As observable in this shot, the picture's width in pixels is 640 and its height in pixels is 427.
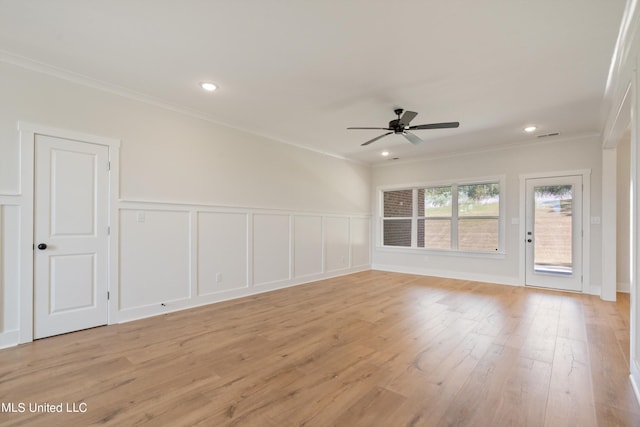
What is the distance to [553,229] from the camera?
5301 millimetres

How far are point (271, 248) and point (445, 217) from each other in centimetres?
401

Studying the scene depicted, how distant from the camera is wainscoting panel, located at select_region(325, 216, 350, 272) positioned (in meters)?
6.39

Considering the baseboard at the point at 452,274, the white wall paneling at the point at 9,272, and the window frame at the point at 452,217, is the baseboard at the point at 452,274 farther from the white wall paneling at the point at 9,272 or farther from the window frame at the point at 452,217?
the white wall paneling at the point at 9,272

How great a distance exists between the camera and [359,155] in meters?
6.76

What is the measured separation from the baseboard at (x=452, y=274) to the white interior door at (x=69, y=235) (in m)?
5.84

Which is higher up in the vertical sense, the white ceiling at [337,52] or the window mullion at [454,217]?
the white ceiling at [337,52]

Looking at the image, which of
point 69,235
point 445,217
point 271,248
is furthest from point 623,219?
point 69,235

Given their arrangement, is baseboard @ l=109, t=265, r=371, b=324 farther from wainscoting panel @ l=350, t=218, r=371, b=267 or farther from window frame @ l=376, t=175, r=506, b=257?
window frame @ l=376, t=175, r=506, b=257

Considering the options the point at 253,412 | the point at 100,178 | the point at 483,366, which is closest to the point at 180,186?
the point at 100,178

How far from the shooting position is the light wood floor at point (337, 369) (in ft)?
5.98

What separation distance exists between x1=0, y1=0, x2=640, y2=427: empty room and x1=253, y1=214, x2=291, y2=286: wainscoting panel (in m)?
0.05

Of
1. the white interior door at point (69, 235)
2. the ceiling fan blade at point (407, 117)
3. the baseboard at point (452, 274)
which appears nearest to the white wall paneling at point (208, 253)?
the white interior door at point (69, 235)

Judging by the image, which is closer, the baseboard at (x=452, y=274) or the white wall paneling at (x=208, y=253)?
the white wall paneling at (x=208, y=253)

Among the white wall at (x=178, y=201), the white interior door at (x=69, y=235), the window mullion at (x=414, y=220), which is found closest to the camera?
the white wall at (x=178, y=201)
